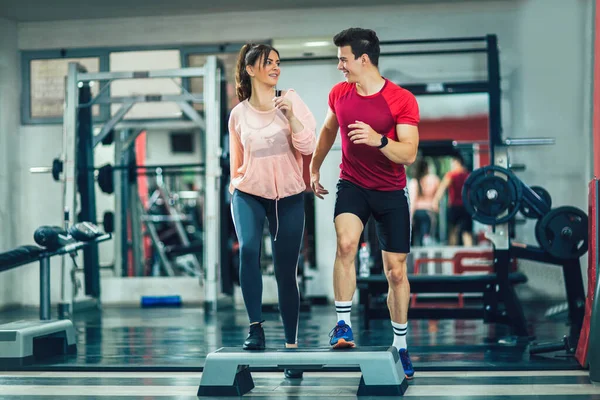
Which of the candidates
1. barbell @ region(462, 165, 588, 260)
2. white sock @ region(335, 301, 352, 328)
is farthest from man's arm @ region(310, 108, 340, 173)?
barbell @ region(462, 165, 588, 260)

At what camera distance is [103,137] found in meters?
7.82

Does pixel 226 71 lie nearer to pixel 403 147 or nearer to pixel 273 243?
pixel 273 243

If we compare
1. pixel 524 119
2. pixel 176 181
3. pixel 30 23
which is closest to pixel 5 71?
pixel 30 23

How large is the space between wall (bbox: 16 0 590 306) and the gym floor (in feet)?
6.30

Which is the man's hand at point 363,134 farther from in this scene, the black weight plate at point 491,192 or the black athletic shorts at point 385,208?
the black weight plate at point 491,192

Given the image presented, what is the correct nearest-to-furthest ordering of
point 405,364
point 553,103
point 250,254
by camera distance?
point 250,254 < point 405,364 < point 553,103

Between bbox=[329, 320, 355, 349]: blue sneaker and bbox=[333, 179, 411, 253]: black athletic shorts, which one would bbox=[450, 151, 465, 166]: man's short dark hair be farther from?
bbox=[329, 320, 355, 349]: blue sneaker

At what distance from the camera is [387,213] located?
142 inches

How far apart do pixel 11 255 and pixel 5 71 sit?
13.0ft

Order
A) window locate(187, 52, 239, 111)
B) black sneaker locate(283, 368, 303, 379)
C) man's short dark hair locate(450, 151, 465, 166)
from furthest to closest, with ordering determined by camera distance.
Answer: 1. man's short dark hair locate(450, 151, 465, 166)
2. window locate(187, 52, 239, 111)
3. black sneaker locate(283, 368, 303, 379)

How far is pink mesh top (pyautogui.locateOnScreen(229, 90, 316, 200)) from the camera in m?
3.55

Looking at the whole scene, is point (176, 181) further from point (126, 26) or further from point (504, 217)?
point (504, 217)

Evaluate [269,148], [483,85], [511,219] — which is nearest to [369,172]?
[269,148]

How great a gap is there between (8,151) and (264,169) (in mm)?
5581
